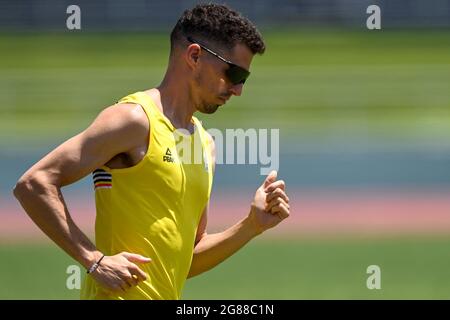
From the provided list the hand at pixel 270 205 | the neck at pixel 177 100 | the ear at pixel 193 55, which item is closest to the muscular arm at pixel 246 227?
the hand at pixel 270 205

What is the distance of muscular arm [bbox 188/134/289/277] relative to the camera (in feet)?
14.5

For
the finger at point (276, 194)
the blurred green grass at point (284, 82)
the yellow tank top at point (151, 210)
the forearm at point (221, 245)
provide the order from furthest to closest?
the blurred green grass at point (284, 82) < the forearm at point (221, 245) < the finger at point (276, 194) < the yellow tank top at point (151, 210)

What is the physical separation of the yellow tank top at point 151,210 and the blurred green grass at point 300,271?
16.5 feet

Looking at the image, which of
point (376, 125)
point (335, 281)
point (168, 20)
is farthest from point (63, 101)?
point (335, 281)

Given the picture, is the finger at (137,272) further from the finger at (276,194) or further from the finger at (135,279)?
the finger at (276,194)

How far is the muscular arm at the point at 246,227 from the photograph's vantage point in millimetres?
4430

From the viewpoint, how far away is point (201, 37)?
4.34 m

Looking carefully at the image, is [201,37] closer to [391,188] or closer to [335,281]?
[335,281]

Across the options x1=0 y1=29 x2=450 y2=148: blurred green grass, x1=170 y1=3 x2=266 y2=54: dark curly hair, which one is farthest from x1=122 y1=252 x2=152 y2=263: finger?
x1=0 y1=29 x2=450 y2=148: blurred green grass

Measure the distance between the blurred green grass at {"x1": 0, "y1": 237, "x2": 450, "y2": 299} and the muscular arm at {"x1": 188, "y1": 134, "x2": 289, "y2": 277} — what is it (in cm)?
457

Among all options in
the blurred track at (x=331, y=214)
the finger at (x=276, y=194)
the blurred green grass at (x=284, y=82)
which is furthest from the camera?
the blurred green grass at (x=284, y=82)

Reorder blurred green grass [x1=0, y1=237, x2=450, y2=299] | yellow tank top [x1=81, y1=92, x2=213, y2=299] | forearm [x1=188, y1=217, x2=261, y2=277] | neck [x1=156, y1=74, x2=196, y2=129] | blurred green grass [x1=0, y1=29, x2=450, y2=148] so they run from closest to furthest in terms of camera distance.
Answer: yellow tank top [x1=81, y1=92, x2=213, y2=299], neck [x1=156, y1=74, x2=196, y2=129], forearm [x1=188, y1=217, x2=261, y2=277], blurred green grass [x1=0, y1=237, x2=450, y2=299], blurred green grass [x1=0, y1=29, x2=450, y2=148]

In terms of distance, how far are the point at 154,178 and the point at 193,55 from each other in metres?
0.58

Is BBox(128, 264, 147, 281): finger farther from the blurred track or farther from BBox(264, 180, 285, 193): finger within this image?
the blurred track
